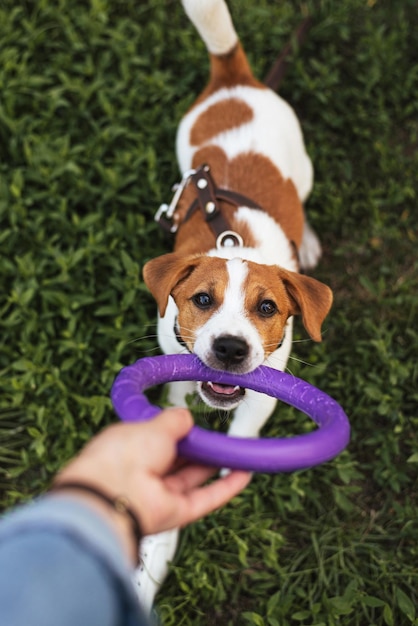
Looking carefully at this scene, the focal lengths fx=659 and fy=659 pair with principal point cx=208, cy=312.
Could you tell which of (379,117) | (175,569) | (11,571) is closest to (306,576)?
(175,569)

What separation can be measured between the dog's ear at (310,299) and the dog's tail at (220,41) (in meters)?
1.62

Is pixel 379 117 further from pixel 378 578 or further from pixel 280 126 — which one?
pixel 378 578

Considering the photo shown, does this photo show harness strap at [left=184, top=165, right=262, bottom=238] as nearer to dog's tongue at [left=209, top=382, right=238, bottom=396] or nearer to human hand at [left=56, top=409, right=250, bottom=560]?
dog's tongue at [left=209, top=382, right=238, bottom=396]

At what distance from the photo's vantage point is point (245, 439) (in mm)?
2115

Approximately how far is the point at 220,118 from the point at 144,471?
2738mm

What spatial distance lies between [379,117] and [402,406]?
2.29 m

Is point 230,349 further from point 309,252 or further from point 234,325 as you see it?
point 309,252

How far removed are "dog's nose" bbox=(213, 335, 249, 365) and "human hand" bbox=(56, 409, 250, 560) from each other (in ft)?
2.40

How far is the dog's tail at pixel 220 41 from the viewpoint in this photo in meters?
3.75

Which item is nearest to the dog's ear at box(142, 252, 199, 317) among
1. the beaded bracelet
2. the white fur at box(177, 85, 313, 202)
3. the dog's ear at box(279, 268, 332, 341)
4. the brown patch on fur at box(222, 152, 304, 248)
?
the dog's ear at box(279, 268, 332, 341)

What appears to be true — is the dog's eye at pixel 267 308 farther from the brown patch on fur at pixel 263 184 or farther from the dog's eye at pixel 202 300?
the brown patch on fur at pixel 263 184

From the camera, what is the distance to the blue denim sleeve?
1.32m

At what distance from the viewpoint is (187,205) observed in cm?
388

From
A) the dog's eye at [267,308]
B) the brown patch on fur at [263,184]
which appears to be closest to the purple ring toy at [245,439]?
the dog's eye at [267,308]
